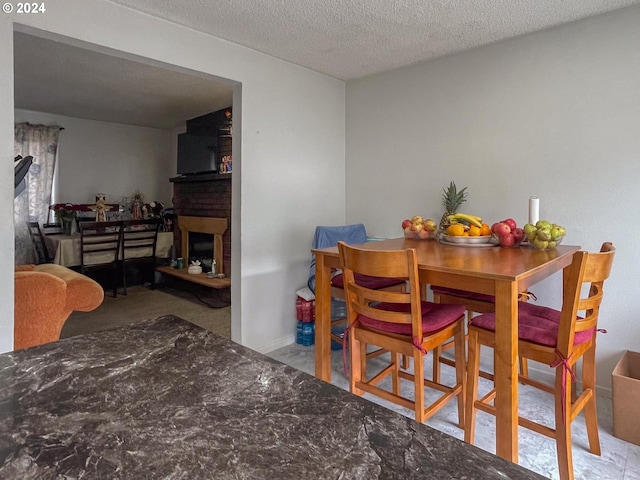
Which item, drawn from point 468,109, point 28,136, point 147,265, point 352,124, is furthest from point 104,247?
point 468,109

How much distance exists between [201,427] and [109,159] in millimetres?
5868

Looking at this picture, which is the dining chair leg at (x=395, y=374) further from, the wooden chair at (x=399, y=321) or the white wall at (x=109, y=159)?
the white wall at (x=109, y=159)

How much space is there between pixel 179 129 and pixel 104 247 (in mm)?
2219

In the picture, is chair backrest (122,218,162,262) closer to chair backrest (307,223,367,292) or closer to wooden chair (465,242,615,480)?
chair backrest (307,223,367,292)

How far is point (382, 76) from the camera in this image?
10.7 feet

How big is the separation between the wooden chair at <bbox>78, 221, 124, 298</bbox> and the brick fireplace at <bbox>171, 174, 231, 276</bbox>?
0.87 meters

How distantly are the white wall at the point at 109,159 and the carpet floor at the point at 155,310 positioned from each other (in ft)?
4.98

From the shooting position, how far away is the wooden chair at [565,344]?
149cm

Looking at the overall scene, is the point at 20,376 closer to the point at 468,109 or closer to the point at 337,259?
the point at 337,259

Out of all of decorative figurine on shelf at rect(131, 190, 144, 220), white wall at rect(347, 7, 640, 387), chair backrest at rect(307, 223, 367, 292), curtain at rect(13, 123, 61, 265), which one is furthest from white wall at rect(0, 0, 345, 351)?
curtain at rect(13, 123, 61, 265)

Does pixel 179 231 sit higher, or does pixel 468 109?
pixel 468 109

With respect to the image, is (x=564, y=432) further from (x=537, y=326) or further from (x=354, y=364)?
(x=354, y=364)

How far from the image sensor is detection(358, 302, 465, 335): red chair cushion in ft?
5.49

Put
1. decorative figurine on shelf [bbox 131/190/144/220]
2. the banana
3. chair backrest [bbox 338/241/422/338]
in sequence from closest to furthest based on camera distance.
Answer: chair backrest [bbox 338/241/422/338]
the banana
decorative figurine on shelf [bbox 131/190/144/220]
